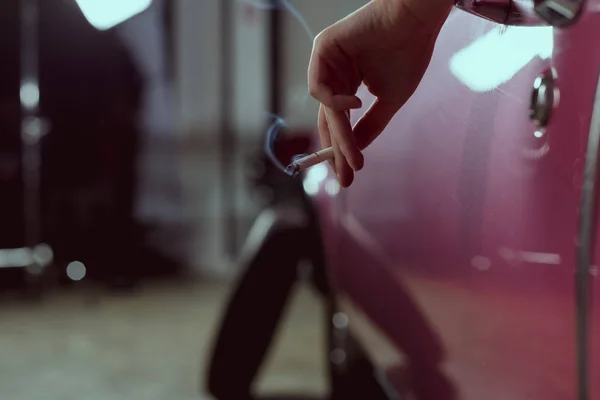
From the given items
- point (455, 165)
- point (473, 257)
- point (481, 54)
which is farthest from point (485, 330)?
point (481, 54)

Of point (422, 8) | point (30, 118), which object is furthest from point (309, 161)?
point (30, 118)

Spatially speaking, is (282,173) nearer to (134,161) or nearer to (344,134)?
(344,134)

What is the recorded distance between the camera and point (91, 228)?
469 centimetres

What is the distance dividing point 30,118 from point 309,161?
4.18 meters

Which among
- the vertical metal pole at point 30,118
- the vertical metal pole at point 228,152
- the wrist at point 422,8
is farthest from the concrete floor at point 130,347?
the wrist at point 422,8

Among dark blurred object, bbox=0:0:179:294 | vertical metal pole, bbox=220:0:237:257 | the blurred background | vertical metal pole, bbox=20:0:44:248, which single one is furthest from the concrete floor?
vertical metal pole, bbox=220:0:237:257

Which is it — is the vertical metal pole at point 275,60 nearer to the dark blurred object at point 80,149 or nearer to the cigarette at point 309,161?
the dark blurred object at point 80,149

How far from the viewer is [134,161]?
4.85m

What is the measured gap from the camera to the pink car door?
597 millimetres

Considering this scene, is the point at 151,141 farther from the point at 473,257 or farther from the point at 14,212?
the point at 473,257

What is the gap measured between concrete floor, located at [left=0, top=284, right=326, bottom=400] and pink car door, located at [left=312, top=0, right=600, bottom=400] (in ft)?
4.94

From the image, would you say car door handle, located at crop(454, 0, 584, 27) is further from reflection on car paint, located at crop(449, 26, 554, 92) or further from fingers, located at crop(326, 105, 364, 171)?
fingers, located at crop(326, 105, 364, 171)

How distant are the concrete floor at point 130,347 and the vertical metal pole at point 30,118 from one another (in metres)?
0.61

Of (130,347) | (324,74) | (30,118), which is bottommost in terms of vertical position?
(130,347)
